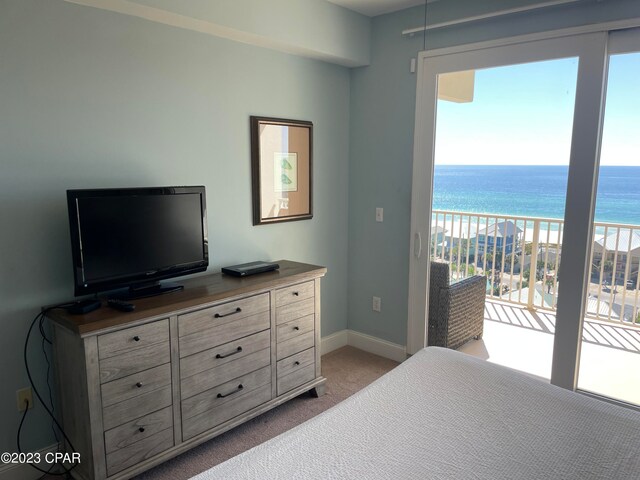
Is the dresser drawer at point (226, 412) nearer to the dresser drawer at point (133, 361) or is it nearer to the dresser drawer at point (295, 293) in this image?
the dresser drawer at point (133, 361)

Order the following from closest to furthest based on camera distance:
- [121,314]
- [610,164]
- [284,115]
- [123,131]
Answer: [121,314]
[123,131]
[610,164]
[284,115]

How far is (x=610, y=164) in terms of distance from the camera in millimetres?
2605

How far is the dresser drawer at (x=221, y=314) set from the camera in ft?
7.47

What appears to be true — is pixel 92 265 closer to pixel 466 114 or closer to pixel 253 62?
pixel 253 62

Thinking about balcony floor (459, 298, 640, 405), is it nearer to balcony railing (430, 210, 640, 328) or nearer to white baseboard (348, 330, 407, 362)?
balcony railing (430, 210, 640, 328)

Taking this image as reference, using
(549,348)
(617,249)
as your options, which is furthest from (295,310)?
(617,249)

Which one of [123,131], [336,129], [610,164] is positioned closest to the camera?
[123,131]

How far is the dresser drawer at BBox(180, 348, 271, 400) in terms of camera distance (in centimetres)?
232

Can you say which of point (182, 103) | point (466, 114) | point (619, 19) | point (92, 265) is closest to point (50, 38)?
point (182, 103)

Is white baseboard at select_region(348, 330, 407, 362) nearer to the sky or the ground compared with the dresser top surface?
nearer to the ground

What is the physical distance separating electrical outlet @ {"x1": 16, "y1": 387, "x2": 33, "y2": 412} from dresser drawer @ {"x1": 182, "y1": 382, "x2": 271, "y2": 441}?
746 mm

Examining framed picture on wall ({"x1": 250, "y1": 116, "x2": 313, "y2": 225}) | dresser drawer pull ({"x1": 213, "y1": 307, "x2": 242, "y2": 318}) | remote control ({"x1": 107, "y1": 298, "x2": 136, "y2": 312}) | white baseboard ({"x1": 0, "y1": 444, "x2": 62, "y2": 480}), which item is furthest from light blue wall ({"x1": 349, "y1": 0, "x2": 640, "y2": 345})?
white baseboard ({"x1": 0, "y1": 444, "x2": 62, "y2": 480})

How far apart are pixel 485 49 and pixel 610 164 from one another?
42.7 inches

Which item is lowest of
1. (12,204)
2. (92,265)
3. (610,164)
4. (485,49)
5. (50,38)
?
(92,265)
